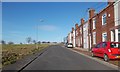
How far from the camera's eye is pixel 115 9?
2517 cm

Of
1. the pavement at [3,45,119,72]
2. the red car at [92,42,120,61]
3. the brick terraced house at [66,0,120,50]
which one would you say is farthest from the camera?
the brick terraced house at [66,0,120,50]

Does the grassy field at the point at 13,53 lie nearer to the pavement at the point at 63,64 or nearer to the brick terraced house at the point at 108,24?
the pavement at the point at 63,64

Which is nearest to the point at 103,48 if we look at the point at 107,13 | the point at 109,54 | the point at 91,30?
the point at 109,54

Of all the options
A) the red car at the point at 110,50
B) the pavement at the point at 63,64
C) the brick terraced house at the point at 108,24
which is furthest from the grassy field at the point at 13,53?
the brick terraced house at the point at 108,24

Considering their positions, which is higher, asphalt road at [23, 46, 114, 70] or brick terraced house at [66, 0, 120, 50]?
brick terraced house at [66, 0, 120, 50]

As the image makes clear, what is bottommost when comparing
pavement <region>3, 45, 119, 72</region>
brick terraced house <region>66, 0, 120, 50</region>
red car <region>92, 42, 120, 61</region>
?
pavement <region>3, 45, 119, 72</region>

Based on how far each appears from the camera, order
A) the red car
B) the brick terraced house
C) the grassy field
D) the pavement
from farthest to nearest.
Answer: the brick terraced house, the grassy field, the red car, the pavement

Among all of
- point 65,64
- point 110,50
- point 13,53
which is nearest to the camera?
point 65,64

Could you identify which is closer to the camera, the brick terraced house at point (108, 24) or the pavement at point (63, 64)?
the pavement at point (63, 64)

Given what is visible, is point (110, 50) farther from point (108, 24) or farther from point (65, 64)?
point (108, 24)

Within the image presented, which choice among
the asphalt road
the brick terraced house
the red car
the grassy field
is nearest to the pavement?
the asphalt road

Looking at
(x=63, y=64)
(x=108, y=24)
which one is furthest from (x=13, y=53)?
(x=63, y=64)

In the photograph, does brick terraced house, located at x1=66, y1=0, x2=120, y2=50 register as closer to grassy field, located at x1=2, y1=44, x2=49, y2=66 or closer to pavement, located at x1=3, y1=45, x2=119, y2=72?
pavement, located at x1=3, y1=45, x2=119, y2=72

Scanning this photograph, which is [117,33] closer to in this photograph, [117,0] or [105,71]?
[117,0]
